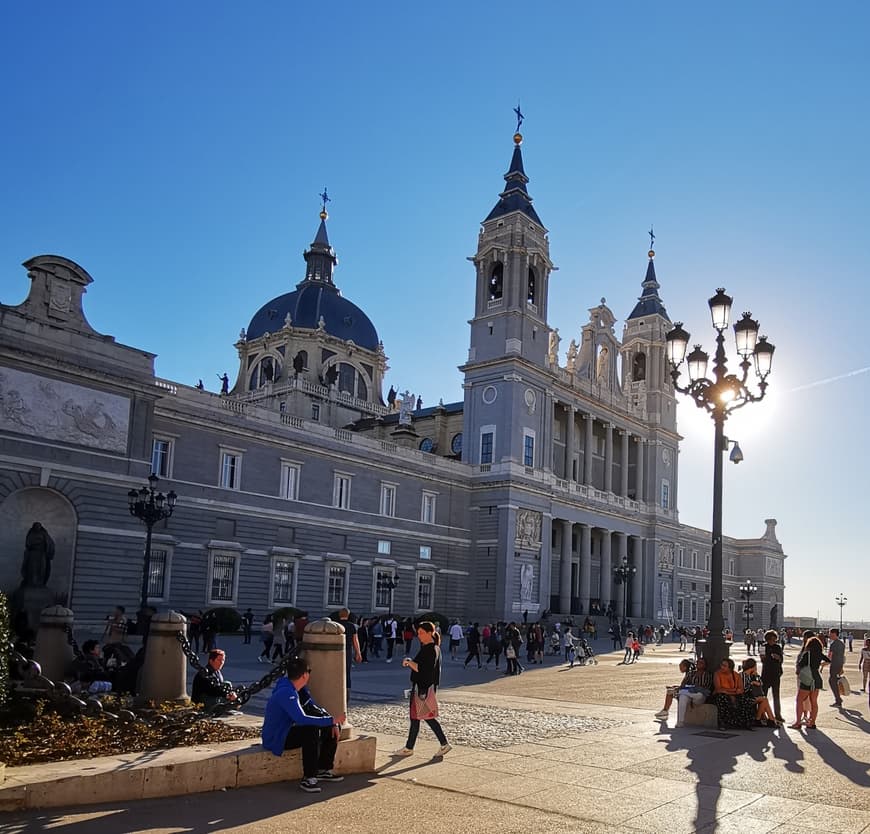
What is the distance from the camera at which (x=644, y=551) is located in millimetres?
73125

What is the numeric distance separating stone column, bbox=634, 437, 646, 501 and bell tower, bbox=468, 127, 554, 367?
1859cm

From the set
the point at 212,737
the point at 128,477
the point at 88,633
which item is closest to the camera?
the point at 212,737

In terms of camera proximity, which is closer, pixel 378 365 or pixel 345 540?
pixel 345 540

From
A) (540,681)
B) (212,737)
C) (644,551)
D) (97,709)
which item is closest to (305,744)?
(212,737)

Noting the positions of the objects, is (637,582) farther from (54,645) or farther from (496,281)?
(54,645)

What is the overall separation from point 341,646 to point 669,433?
70388 millimetres

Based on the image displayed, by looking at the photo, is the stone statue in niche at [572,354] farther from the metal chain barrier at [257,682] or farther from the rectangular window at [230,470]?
the metal chain barrier at [257,682]

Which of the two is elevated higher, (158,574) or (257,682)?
(158,574)

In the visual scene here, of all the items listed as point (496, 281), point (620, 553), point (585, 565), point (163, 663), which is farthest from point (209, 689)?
point (620, 553)

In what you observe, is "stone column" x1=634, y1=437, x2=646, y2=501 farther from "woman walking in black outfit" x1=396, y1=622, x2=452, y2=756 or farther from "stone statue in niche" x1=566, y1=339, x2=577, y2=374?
"woman walking in black outfit" x1=396, y1=622, x2=452, y2=756

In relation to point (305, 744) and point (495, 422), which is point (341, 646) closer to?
point (305, 744)

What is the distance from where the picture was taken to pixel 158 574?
123ft

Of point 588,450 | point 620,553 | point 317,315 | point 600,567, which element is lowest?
point 600,567

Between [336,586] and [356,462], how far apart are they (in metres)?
6.54
